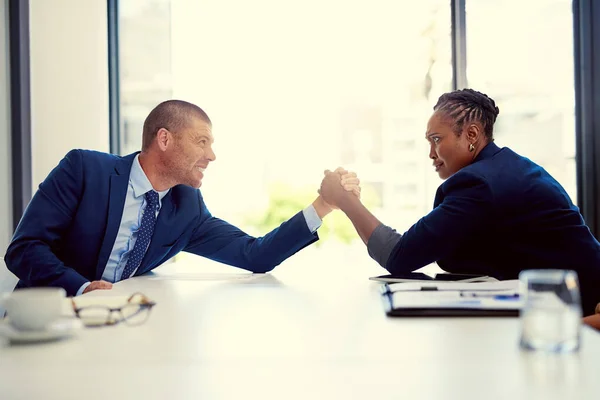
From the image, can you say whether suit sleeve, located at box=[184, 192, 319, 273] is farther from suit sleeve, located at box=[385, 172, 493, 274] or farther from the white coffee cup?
the white coffee cup

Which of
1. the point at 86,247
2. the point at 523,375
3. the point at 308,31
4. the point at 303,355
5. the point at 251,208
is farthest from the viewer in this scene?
the point at 308,31

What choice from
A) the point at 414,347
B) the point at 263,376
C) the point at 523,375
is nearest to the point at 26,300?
the point at 263,376

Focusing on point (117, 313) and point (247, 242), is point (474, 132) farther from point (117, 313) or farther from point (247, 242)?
point (117, 313)

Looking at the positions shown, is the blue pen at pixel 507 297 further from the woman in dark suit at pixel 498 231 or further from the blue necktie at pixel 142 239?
the blue necktie at pixel 142 239

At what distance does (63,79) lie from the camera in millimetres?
3715

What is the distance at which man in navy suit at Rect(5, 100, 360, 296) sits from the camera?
7.40 ft

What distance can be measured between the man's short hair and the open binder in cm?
114

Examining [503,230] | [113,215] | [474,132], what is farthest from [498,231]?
[113,215]

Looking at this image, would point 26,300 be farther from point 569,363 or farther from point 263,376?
point 569,363

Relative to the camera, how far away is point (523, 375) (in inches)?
37.8

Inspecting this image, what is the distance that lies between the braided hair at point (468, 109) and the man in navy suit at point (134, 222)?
1.28ft

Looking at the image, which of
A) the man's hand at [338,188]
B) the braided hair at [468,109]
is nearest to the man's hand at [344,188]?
the man's hand at [338,188]

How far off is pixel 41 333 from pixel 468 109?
1.58 metres

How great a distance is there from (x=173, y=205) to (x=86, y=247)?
0.31m
